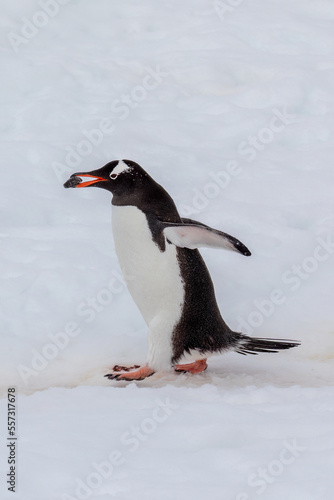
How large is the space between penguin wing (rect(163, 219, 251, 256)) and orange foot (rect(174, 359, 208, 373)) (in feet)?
1.55

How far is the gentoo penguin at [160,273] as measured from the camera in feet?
8.95

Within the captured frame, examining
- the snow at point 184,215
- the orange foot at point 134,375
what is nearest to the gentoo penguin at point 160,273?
the orange foot at point 134,375

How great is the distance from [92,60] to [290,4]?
2142 mm

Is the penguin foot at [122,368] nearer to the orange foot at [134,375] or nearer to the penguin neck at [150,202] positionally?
the orange foot at [134,375]

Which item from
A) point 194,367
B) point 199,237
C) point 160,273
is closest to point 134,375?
point 194,367

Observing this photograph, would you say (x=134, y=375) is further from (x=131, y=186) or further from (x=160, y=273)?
(x=131, y=186)

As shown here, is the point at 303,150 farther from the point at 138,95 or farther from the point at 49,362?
the point at 49,362

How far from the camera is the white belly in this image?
272cm

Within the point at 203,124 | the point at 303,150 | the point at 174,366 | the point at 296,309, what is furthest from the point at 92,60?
the point at 174,366

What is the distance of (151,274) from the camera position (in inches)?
108

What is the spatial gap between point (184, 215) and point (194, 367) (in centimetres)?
140

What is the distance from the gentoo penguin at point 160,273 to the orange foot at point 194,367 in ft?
0.23

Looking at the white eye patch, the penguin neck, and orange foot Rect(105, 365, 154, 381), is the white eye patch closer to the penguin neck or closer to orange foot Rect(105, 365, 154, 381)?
the penguin neck

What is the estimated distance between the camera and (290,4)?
700cm
